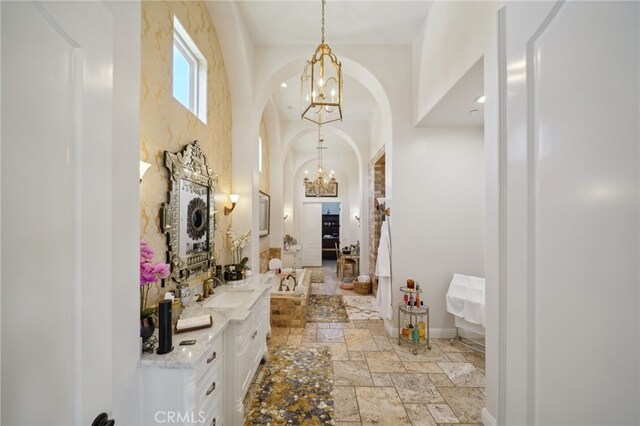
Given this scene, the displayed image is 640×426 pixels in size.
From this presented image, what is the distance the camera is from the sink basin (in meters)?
2.39

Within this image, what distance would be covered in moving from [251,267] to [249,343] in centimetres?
145

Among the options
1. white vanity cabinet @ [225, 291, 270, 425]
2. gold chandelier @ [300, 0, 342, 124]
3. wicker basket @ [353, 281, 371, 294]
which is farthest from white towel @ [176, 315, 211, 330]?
wicker basket @ [353, 281, 371, 294]

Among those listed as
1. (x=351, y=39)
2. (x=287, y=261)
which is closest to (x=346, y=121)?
(x=351, y=39)

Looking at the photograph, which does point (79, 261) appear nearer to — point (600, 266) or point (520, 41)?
point (600, 266)

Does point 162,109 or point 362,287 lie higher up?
point 162,109

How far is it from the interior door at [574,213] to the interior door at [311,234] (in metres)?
8.66

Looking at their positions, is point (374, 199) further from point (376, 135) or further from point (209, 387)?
point (209, 387)

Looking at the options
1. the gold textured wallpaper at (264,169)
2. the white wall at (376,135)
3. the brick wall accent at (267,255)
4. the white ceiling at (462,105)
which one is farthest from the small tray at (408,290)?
the gold textured wallpaper at (264,169)

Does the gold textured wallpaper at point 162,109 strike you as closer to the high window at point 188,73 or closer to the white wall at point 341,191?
the high window at point 188,73

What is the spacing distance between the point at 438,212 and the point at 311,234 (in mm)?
6214

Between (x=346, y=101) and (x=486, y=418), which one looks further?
(x=346, y=101)

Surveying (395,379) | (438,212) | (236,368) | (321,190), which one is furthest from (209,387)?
(321,190)

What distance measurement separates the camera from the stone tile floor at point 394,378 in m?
2.18

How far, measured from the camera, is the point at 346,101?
5414mm
